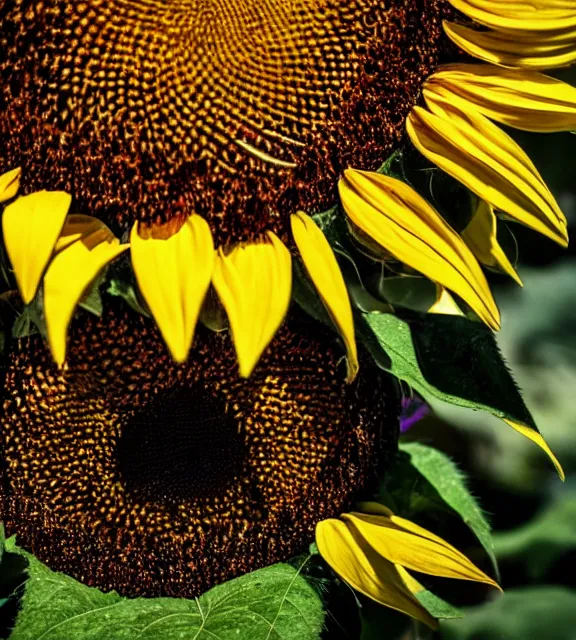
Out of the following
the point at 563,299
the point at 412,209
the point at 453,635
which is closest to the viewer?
the point at 412,209

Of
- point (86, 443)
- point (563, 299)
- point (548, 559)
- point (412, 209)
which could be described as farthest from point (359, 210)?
point (563, 299)

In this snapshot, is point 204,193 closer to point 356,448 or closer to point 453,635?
point 356,448

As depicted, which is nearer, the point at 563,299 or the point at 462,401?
the point at 462,401

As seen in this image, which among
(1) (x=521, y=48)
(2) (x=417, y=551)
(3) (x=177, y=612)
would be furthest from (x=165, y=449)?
(1) (x=521, y=48)

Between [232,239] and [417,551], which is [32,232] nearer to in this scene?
[232,239]

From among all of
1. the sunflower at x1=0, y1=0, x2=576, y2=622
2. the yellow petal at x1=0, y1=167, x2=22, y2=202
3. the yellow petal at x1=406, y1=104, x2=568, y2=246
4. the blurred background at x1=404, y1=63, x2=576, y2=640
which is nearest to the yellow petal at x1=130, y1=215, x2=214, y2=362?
the sunflower at x1=0, y1=0, x2=576, y2=622

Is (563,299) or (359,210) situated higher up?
(359,210)

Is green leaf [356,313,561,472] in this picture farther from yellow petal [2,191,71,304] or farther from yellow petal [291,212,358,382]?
yellow petal [2,191,71,304]

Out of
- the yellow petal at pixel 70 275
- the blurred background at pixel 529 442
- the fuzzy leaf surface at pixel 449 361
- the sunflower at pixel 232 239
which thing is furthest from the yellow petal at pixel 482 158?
the blurred background at pixel 529 442
